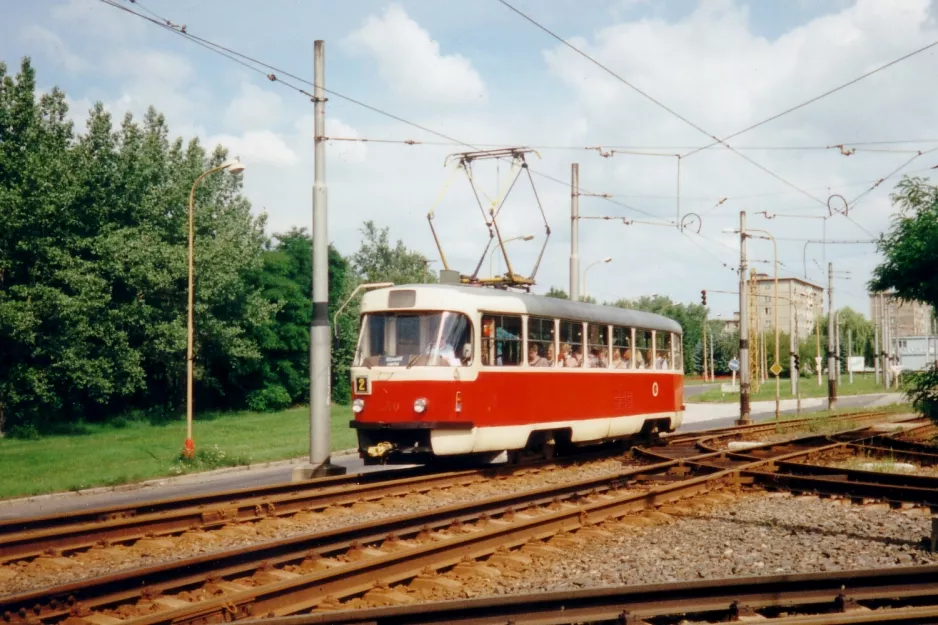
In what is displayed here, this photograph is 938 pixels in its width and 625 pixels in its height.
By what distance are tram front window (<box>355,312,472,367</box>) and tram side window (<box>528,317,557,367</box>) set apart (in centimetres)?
164

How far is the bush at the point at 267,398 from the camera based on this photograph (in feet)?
169

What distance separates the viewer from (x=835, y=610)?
663cm

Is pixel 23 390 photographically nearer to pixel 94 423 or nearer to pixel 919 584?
pixel 94 423

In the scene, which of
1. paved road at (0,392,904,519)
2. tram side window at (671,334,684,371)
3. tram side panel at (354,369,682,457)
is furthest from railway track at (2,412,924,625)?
tram side window at (671,334,684,371)

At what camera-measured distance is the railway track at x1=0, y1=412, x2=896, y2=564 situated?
378 inches

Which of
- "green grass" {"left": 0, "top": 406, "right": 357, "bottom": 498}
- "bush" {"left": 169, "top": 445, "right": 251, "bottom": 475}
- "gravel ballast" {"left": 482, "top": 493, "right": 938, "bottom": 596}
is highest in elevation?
"gravel ballast" {"left": 482, "top": 493, "right": 938, "bottom": 596}

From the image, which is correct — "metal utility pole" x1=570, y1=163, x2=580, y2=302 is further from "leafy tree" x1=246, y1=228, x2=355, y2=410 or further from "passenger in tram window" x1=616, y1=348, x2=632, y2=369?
"leafy tree" x1=246, y1=228, x2=355, y2=410

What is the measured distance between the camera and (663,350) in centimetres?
2098

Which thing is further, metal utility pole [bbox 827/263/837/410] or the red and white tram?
metal utility pole [bbox 827/263/837/410]

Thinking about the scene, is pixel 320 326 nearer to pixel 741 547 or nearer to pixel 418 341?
pixel 418 341

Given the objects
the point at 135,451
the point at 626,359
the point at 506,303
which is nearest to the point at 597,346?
the point at 626,359

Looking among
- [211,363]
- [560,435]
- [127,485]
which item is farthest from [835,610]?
[211,363]

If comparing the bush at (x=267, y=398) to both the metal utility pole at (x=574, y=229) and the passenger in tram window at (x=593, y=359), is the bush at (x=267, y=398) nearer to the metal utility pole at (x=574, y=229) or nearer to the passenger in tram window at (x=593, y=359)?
the metal utility pole at (x=574, y=229)

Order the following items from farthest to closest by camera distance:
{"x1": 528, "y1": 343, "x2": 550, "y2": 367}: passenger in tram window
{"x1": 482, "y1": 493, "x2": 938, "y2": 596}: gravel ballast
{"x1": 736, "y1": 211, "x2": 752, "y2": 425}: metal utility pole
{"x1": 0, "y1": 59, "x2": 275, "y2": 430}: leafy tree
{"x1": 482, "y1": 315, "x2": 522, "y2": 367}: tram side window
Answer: {"x1": 0, "y1": 59, "x2": 275, "y2": 430}: leafy tree < {"x1": 736, "y1": 211, "x2": 752, "y2": 425}: metal utility pole < {"x1": 528, "y1": 343, "x2": 550, "y2": 367}: passenger in tram window < {"x1": 482, "y1": 315, "x2": 522, "y2": 367}: tram side window < {"x1": 482, "y1": 493, "x2": 938, "y2": 596}: gravel ballast
